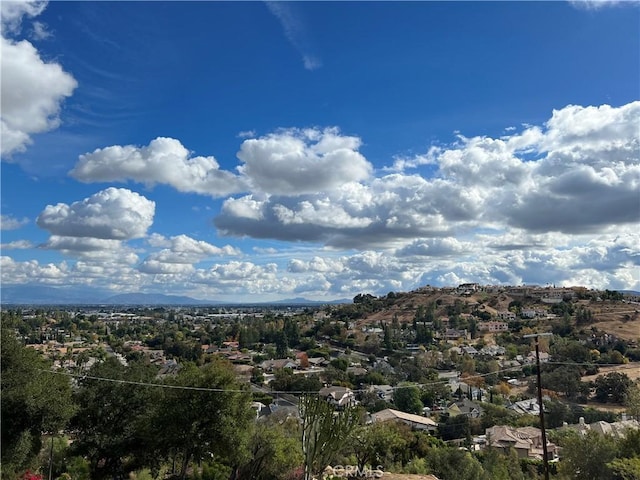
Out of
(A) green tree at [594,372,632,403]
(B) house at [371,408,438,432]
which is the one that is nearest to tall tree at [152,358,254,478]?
(B) house at [371,408,438,432]

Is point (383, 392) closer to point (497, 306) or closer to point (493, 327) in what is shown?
point (493, 327)

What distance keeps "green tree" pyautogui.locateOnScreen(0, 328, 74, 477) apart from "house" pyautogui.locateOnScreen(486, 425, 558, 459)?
92.8ft

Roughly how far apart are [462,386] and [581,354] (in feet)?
53.5

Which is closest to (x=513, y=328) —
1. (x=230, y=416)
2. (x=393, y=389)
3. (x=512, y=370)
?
(x=512, y=370)

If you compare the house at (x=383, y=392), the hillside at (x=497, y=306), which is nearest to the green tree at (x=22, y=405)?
the house at (x=383, y=392)

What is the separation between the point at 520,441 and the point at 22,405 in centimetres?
3308

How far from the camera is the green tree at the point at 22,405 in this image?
49.5 ft

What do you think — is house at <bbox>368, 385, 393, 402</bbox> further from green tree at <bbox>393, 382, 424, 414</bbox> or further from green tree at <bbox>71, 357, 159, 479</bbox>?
green tree at <bbox>71, 357, 159, 479</bbox>

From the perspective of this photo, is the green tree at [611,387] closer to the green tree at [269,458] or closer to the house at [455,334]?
the green tree at [269,458]

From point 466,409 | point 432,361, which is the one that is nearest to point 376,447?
point 466,409

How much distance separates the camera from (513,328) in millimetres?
94188

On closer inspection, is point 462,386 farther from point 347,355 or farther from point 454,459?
point 454,459

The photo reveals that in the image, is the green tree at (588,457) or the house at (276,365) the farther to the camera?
the house at (276,365)

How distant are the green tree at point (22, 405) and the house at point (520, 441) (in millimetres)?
28278
